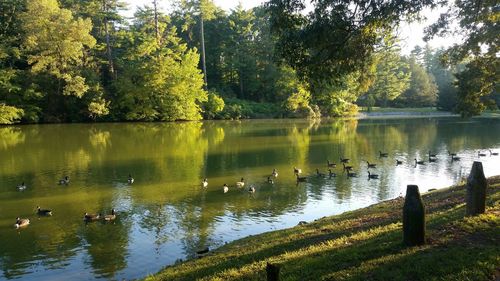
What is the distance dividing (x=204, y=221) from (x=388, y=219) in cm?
755

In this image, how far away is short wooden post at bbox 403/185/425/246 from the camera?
28.6ft

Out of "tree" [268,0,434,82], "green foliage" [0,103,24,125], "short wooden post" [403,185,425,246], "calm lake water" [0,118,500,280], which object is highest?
"tree" [268,0,434,82]

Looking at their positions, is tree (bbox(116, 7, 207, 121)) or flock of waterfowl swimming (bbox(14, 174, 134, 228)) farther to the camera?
tree (bbox(116, 7, 207, 121))

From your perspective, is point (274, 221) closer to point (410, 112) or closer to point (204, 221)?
point (204, 221)

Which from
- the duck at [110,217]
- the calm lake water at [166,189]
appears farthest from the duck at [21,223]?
the duck at [110,217]

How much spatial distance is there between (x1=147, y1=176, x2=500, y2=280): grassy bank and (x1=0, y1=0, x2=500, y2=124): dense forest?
563cm

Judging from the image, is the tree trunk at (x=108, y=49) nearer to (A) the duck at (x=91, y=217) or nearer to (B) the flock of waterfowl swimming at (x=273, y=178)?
(B) the flock of waterfowl swimming at (x=273, y=178)

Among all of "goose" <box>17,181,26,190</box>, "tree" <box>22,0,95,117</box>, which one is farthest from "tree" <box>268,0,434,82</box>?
"tree" <box>22,0,95,117</box>

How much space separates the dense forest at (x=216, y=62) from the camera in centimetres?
1412

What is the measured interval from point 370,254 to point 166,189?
16.0 m

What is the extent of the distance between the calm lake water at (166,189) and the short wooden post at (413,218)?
742 cm

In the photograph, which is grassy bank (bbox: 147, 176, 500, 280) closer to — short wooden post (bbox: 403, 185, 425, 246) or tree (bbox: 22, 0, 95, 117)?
short wooden post (bbox: 403, 185, 425, 246)

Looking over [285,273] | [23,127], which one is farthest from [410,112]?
[285,273]

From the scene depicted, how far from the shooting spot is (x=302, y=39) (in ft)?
45.3
